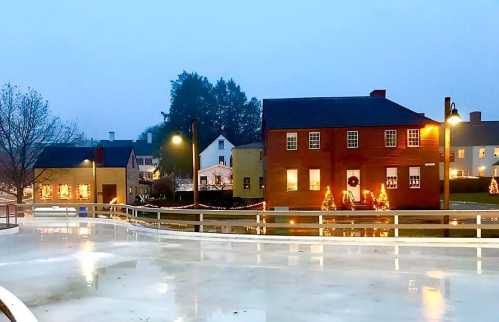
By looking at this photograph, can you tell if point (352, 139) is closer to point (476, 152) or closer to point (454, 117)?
point (454, 117)

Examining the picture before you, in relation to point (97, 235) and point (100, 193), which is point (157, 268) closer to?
point (97, 235)

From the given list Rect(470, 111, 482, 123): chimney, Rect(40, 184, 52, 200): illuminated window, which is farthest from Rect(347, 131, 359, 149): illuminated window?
Rect(470, 111, 482, 123): chimney

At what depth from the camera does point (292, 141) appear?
114ft

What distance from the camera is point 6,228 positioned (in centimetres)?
2286

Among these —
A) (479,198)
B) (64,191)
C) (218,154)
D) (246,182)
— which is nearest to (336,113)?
(246,182)

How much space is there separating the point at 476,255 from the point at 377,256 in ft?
9.61

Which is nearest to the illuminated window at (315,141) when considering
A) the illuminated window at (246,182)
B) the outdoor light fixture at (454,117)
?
the illuminated window at (246,182)

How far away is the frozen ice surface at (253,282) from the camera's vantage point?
7812mm

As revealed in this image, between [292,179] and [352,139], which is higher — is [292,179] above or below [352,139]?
below

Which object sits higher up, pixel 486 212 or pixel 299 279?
pixel 486 212

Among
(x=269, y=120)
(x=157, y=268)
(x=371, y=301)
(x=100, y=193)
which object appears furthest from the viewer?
(x=100, y=193)

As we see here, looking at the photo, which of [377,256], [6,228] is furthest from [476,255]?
[6,228]

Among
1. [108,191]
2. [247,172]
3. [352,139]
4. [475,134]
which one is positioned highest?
[475,134]

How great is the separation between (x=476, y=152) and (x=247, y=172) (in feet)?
116
